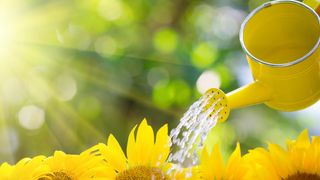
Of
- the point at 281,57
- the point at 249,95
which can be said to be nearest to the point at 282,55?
the point at 281,57

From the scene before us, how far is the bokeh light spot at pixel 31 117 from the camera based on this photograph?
1.76m

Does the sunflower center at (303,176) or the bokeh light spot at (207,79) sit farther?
the bokeh light spot at (207,79)

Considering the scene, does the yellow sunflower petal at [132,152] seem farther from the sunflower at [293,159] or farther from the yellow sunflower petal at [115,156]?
the sunflower at [293,159]

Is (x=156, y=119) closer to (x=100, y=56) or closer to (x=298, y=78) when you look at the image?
(x=100, y=56)

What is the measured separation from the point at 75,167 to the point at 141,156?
0.08 meters

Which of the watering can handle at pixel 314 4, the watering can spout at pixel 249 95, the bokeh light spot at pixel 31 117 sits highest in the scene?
the watering can handle at pixel 314 4

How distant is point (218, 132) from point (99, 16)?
2.61ft

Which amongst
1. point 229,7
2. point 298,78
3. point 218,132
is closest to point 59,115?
point 218,132

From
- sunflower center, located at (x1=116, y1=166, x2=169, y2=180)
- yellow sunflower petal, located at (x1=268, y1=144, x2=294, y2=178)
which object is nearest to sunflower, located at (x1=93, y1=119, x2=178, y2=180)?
sunflower center, located at (x1=116, y1=166, x2=169, y2=180)

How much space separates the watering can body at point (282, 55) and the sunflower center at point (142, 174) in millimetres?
145

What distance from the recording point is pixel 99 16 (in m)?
2.28

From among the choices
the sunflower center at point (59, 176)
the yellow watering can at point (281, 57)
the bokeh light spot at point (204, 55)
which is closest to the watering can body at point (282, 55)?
the yellow watering can at point (281, 57)

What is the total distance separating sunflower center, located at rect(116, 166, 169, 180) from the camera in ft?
2.12

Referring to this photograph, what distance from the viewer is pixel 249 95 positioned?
0.78 meters
